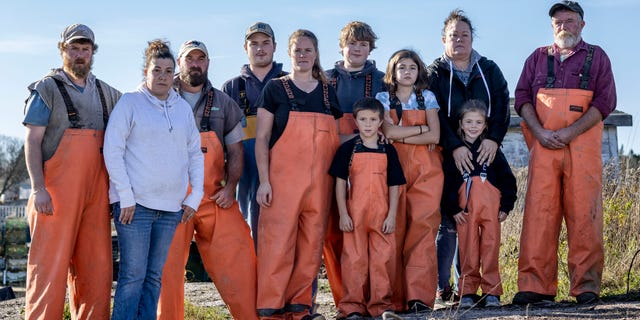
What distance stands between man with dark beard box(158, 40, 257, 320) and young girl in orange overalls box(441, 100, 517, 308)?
1768 millimetres

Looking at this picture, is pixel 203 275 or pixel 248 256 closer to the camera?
pixel 248 256

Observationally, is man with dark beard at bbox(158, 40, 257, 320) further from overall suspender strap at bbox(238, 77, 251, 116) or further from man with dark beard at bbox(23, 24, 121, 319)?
man with dark beard at bbox(23, 24, 121, 319)

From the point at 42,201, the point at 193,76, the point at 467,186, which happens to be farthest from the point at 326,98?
the point at 42,201

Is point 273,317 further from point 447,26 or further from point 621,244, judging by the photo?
point 621,244

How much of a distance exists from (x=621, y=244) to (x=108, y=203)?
19.0ft

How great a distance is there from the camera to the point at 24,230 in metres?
24.7

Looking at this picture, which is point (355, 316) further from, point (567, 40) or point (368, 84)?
point (567, 40)

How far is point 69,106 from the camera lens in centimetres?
620

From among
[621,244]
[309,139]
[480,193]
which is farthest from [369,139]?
[621,244]

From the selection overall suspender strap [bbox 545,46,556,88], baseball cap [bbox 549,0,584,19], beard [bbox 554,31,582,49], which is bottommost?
overall suspender strap [bbox 545,46,556,88]

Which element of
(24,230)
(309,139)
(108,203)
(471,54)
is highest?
(471,54)

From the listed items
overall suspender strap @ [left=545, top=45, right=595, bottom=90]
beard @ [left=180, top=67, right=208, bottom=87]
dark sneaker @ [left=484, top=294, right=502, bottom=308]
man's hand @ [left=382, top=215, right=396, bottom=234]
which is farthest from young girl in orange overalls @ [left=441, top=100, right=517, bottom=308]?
beard @ [left=180, top=67, right=208, bottom=87]

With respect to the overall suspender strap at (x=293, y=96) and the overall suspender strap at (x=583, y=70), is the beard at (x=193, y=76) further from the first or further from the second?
the overall suspender strap at (x=583, y=70)

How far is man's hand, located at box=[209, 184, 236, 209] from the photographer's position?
6.66 metres
